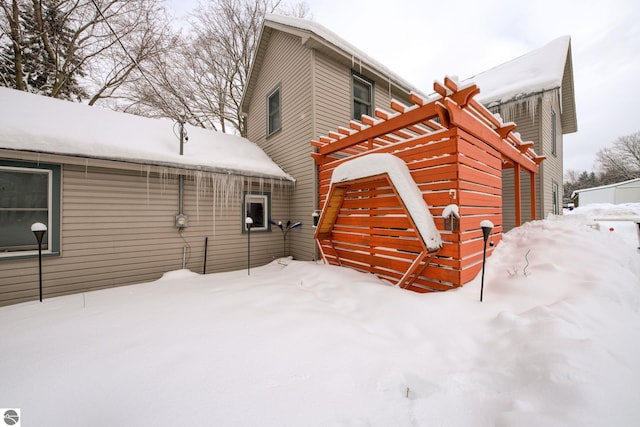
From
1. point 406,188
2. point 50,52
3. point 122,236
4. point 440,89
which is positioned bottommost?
point 122,236

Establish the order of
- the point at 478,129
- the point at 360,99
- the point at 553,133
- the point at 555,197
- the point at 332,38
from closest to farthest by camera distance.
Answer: the point at 478,129, the point at 332,38, the point at 360,99, the point at 553,133, the point at 555,197

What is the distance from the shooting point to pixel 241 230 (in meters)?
5.82

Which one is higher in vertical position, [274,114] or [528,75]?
[528,75]

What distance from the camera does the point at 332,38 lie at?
557 cm

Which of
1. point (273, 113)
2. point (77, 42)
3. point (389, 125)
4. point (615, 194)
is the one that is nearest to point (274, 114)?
point (273, 113)

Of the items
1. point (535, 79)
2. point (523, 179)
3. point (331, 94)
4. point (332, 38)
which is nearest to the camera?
point (332, 38)

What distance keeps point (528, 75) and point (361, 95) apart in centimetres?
542

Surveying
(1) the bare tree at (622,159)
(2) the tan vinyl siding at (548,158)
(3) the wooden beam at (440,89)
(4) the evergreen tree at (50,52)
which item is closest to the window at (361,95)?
(3) the wooden beam at (440,89)

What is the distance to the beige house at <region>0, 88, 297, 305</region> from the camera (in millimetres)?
3738

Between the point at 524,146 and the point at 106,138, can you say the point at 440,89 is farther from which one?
the point at 106,138

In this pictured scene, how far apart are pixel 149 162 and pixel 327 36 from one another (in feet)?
15.9

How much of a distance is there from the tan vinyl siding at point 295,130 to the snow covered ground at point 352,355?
9.46ft

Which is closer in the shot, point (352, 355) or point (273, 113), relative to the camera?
point (352, 355)

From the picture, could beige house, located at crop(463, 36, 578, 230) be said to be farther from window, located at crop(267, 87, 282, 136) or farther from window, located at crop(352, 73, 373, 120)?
window, located at crop(267, 87, 282, 136)
